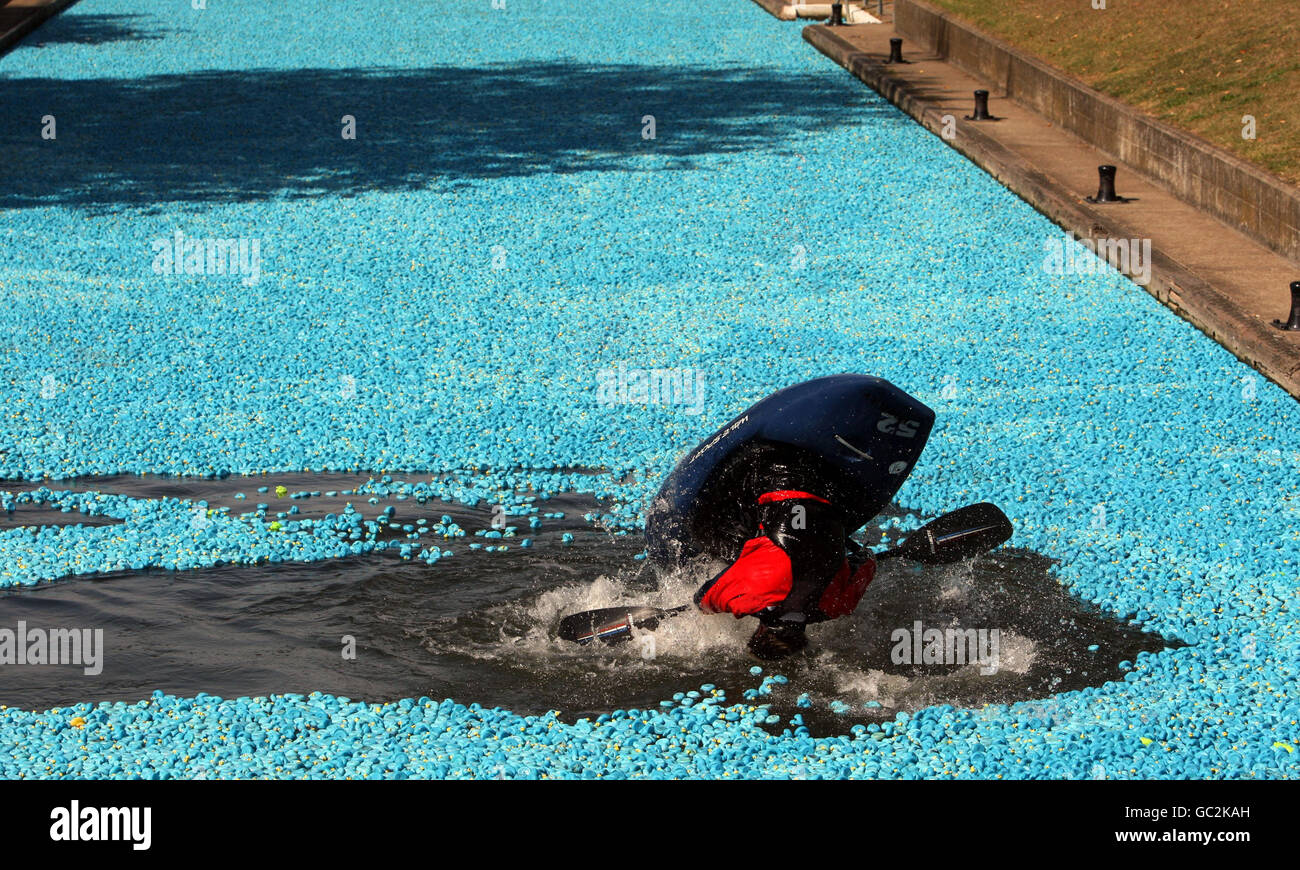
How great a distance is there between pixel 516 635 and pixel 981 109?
11415 mm

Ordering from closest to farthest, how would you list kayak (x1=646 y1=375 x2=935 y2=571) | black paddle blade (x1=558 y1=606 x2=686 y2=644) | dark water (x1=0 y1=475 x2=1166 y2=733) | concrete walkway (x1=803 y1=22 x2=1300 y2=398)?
kayak (x1=646 y1=375 x2=935 y2=571) → dark water (x1=0 y1=475 x2=1166 y2=733) → black paddle blade (x1=558 y1=606 x2=686 y2=644) → concrete walkway (x1=803 y1=22 x2=1300 y2=398)

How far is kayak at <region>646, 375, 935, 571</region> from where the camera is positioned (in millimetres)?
5309

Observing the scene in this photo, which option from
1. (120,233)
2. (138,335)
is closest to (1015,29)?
(120,233)

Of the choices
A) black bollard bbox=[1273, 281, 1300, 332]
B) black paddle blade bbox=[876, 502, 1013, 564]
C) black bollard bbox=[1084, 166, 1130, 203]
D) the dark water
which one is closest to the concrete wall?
black bollard bbox=[1084, 166, 1130, 203]

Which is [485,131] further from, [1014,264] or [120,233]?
[1014,264]

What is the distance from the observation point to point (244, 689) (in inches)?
223

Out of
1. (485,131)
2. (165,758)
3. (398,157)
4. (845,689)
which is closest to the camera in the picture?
(165,758)

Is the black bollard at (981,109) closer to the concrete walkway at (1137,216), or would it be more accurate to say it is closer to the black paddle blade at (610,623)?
the concrete walkway at (1137,216)

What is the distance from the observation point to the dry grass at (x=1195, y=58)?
12648 mm

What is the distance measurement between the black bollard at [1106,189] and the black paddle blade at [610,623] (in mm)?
7794

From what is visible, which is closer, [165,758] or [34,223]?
[165,758]

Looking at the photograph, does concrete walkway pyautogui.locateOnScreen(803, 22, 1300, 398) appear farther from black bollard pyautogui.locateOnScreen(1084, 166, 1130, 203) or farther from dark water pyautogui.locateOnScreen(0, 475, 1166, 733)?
dark water pyautogui.locateOnScreen(0, 475, 1166, 733)

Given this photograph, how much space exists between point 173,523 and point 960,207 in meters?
7.93

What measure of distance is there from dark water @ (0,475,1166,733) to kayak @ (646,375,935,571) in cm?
44
